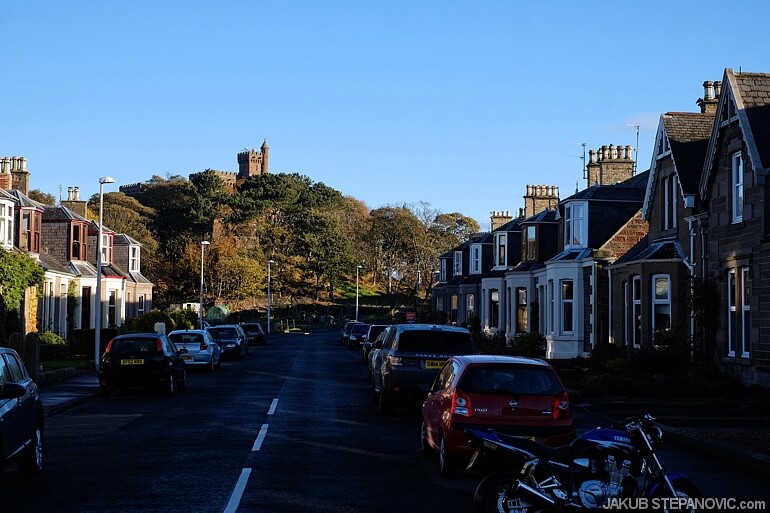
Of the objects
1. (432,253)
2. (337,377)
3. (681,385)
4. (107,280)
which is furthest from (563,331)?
(432,253)

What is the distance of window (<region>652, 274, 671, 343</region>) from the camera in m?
31.5

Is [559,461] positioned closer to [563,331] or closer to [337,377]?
[337,377]

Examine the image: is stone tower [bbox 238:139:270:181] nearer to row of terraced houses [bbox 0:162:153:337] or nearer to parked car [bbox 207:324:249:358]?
row of terraced houses [bbox 0:162:153:337]

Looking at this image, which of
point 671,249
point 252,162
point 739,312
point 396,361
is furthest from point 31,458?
point 252,162

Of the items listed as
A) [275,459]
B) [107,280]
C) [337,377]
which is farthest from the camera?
[107,280]

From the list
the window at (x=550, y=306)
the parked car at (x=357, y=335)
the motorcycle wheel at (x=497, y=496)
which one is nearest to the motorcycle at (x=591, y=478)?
the motorcycle wheel at (x=497, y=496)

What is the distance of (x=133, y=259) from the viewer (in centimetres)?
6347

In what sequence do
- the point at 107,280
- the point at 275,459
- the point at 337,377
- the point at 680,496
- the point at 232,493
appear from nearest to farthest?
the point at 680,496, the point at 232,493, the point at 275,459, the point at 337,377, the point at 107,280

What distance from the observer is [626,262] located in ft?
111

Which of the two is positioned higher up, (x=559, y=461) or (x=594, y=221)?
(x=594, y=221)

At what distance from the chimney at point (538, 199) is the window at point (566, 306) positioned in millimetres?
20128

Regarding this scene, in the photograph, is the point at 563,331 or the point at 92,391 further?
the point at 563,331

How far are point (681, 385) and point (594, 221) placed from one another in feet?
56.7

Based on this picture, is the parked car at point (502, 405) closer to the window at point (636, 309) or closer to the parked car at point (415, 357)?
the parked car at point (415, 357)
